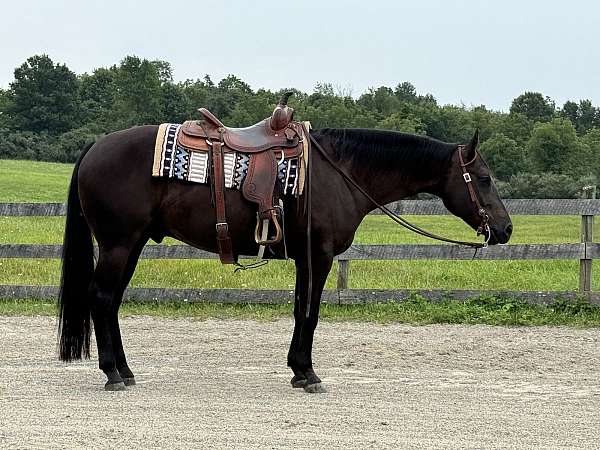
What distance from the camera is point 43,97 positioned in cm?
5253

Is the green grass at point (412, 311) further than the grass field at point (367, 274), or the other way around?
the grass field at point (367, 274)

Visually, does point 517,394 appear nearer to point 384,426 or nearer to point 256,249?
point 384,426

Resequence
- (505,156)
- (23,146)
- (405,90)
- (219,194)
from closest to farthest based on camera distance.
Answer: (219,194) < (505,156) < (23,146) < (405,90)

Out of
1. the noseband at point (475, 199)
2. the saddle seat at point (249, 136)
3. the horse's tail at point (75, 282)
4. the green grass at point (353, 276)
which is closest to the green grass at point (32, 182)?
the green grass at point (353, 276)

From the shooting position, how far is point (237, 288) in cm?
968

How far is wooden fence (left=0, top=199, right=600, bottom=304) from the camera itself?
889 cm

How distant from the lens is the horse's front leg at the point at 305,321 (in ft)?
19.3

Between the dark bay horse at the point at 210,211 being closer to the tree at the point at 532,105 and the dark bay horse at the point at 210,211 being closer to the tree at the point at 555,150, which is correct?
the tree at the point at 555,150

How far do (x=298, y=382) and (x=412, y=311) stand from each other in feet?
10.8

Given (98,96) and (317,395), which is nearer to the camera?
(317,395)

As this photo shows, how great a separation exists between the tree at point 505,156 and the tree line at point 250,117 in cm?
6

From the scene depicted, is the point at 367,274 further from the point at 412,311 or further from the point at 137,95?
the point at 137,95

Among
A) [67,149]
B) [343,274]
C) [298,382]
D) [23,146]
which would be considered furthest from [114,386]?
[23,146]

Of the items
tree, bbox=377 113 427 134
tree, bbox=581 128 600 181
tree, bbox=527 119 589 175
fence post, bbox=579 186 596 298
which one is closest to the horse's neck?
fence post, bbox=579 186 596 298
